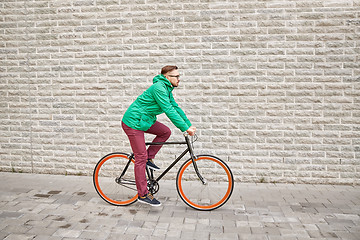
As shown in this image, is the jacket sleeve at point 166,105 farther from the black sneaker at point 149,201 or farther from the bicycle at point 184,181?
the black sneaker at point 149,201

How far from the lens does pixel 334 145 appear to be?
5516 mm

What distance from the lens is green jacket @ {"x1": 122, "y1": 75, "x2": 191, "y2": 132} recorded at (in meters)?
4.16

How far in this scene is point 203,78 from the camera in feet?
18.6

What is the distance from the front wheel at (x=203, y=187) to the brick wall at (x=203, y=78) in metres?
1.22

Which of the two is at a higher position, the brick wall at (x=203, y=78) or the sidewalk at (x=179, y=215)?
the brick wall at (x=203, y=78)

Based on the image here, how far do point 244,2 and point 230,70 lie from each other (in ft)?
3.62

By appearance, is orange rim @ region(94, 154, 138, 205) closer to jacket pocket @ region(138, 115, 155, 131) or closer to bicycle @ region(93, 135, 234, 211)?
bicycle @ region(93, 135, 234, 211)

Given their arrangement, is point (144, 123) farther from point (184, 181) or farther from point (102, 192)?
point (102, 192)

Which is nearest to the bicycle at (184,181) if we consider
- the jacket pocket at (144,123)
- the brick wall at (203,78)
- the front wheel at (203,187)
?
the front wheel at (203,187)

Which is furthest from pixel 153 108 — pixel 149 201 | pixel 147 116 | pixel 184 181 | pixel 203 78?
pixel 203 78

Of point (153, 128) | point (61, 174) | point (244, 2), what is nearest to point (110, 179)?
point (153, 128)

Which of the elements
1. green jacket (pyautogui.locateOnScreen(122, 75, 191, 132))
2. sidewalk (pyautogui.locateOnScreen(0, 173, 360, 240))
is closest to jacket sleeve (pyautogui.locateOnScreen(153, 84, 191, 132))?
green jacket (pyautogui.locateOnScreen(122, 75, 191, 132))

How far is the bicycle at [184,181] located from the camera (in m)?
4.41

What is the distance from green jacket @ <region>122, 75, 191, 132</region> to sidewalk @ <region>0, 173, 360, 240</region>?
1.12m
